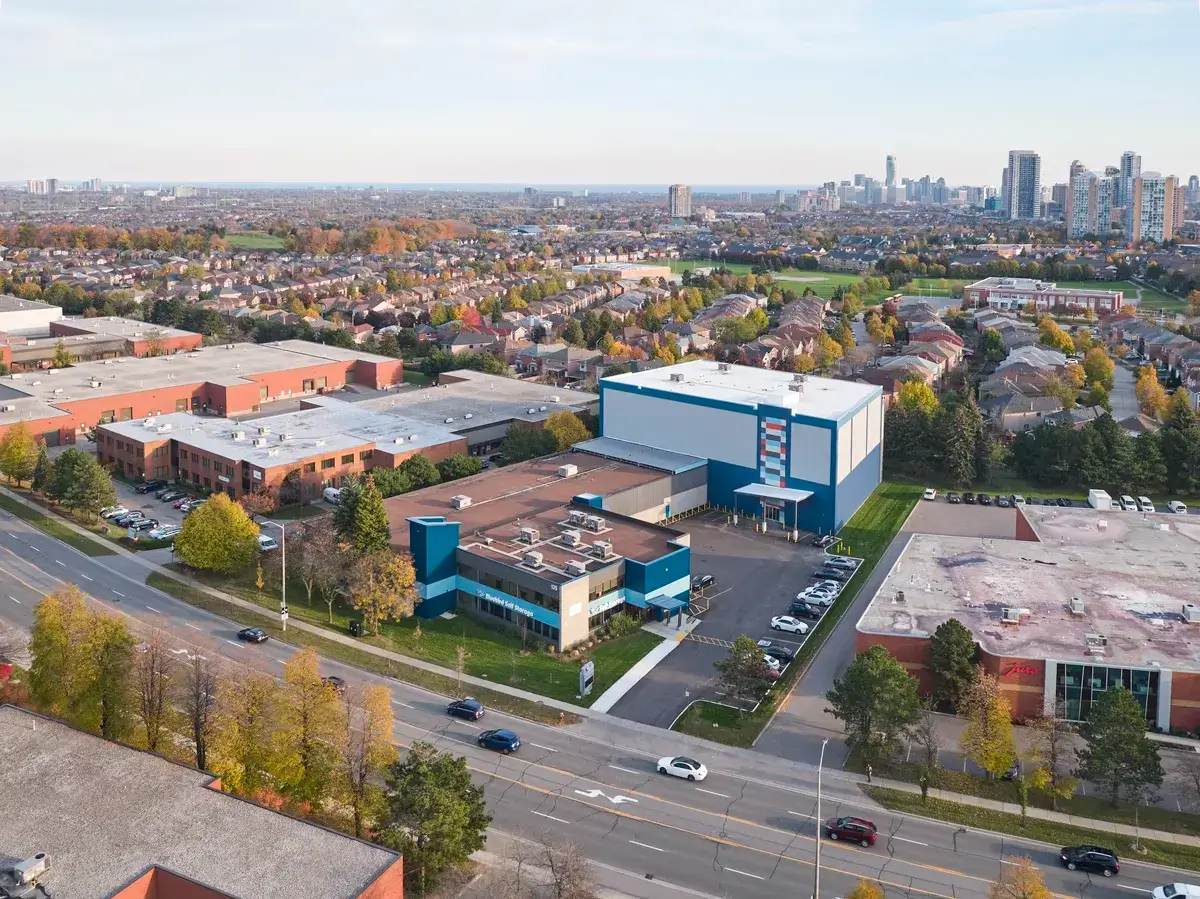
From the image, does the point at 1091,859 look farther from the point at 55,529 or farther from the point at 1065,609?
the point at 55,529

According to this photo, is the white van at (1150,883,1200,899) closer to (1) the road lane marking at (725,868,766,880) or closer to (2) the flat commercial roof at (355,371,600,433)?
(1) the road lane marking at (725,868,766,880)

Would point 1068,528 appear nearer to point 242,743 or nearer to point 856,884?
point 856,884

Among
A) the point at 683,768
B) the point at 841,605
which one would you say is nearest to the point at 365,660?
the point at 683,768

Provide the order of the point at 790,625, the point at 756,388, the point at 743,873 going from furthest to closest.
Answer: the point at 756,388
the point at 790,625
the point at 743,873

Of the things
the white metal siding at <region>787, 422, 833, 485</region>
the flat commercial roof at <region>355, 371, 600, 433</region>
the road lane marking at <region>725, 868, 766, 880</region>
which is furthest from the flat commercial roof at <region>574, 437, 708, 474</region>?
the road lane marking at <region>725, 868, 766, 880</region>

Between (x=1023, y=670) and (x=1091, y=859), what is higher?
(x=1023, y=670)

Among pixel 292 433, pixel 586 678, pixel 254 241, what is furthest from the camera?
pixel 254 241

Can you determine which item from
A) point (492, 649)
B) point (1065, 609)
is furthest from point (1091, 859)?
point (492, 649)

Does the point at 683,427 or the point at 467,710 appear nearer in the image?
the point at 467,710

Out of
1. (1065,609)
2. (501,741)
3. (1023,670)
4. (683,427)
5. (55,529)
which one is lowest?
(501,741)
